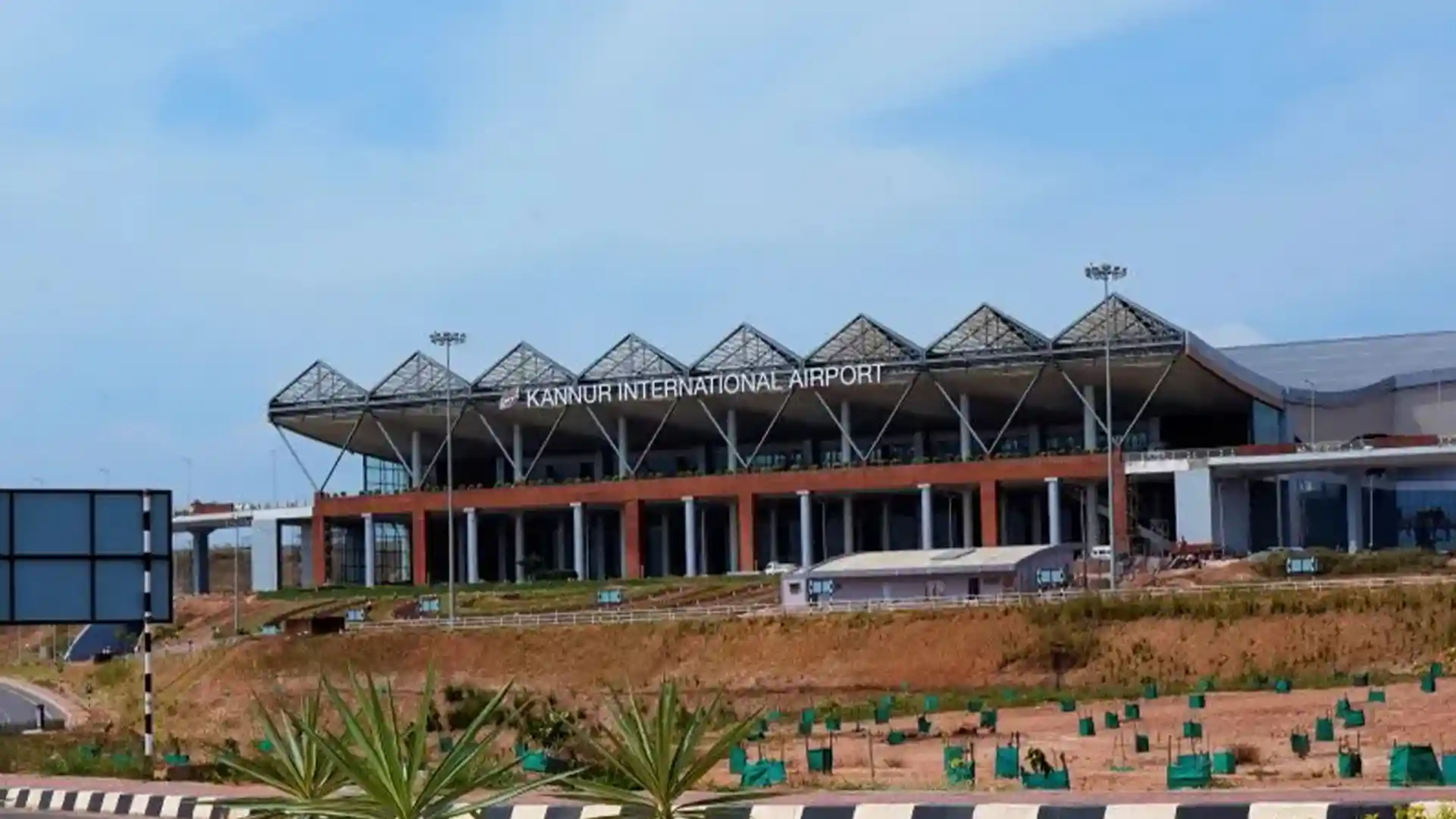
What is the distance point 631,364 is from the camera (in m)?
105

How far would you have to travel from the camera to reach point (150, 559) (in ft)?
111

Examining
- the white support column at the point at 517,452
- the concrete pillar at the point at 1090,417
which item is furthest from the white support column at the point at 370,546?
the concrete pillar at the point at 1090,417

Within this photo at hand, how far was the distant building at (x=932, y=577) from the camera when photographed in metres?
80.0

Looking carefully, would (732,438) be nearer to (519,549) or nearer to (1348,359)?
(519,549)

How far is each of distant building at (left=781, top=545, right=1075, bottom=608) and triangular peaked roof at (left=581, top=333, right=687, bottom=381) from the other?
2243cm

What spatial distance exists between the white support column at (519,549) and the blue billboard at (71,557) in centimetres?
7888

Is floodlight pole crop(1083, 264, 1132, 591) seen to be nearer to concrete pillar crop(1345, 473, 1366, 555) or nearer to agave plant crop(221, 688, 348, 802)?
concrete pillar crop(1345, 473, 1366, 555)

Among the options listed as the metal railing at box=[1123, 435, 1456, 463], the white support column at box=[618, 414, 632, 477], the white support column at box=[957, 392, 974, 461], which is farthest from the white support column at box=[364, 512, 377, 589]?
the metal railing at box=[1123, 435, 1456, 463]

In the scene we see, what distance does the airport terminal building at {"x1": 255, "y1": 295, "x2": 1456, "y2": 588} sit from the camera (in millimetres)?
94062

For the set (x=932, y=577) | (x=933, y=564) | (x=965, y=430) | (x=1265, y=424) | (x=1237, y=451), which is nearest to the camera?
(x=932, y=577)

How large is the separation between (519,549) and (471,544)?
9.85 feet

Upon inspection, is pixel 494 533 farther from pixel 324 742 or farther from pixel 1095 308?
pixel 324 742

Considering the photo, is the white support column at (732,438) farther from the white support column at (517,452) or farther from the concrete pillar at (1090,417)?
the concrete pillar at (1090,417)

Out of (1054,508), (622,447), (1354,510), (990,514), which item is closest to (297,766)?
(1054,508)
